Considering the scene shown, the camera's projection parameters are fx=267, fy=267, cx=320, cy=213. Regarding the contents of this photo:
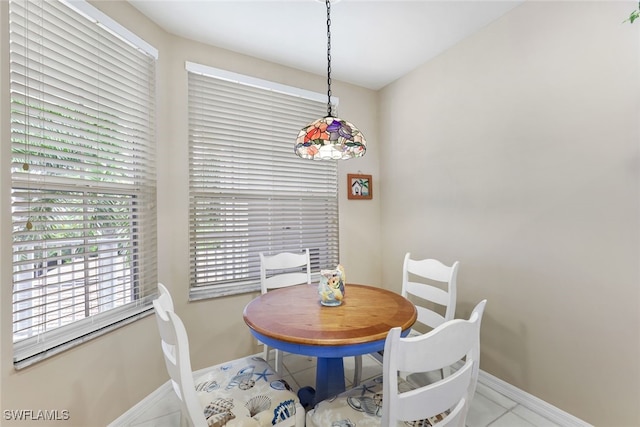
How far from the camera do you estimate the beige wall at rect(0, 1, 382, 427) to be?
117 cm

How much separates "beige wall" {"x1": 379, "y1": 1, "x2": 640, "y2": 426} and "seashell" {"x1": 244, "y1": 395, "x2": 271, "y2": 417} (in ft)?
5.52

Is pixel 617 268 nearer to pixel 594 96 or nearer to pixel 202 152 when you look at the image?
pixel 594 96

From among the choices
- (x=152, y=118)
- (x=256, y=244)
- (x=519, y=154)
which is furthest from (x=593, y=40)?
(x=152, y=118)

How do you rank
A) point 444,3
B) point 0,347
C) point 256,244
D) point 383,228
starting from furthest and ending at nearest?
point 383,228 → point 256,244 → point 444,3 → point 0,347

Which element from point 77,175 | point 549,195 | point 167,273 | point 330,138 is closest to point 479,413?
point 549,195

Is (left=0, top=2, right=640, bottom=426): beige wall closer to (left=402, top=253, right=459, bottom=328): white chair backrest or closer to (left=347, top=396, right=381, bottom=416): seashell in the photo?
(left=402, top=253, right=459, bottom=328): white chair backrest

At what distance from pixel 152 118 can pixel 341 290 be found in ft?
5.95

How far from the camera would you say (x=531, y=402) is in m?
1.74

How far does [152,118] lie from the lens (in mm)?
1955

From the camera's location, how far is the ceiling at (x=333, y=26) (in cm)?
179

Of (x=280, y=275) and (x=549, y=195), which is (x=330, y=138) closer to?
(x=280, y=275)

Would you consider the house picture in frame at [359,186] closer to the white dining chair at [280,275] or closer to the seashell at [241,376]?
the white dining chair at [280,275]

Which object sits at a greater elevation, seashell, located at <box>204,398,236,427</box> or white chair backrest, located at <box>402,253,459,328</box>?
white chair backrest, located at <box>402,253,459,328</box>

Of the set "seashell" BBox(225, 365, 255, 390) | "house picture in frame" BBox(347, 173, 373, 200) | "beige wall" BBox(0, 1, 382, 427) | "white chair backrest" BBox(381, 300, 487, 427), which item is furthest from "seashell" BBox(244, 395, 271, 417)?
"house picture in frame" BBox(347, 173, 373, 200)
